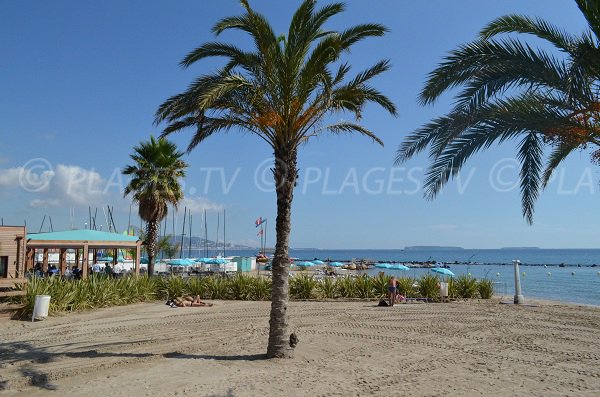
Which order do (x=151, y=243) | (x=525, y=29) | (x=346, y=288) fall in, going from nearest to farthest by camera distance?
1. (x=525, y=29)
2. (x=346, y=288)
3. (x=151, y=243)

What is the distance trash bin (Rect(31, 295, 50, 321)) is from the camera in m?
13.4

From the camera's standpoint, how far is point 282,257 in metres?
8.66

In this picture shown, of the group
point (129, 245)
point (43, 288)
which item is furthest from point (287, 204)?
point (129, 245)

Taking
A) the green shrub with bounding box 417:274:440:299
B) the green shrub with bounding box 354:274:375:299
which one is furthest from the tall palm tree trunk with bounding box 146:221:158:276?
the green shrub with bounding box 417:274:440:299

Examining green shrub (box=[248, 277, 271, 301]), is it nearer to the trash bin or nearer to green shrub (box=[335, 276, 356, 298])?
green shrub (box=[335, 276, 356, 298])

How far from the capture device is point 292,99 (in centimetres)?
871

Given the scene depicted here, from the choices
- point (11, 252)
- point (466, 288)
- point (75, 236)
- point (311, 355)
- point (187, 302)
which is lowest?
point (187, 302)

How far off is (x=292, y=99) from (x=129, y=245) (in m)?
16.6

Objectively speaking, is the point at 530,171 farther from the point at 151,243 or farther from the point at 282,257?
the point at 151,243

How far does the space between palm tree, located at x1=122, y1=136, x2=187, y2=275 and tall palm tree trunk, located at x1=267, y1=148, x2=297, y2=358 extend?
621 inches

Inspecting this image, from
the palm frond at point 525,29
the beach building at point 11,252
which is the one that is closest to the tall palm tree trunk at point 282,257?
the palm frond at point 525,29

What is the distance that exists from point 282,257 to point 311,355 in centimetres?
205

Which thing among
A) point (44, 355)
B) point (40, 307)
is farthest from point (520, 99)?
point (40, 307)

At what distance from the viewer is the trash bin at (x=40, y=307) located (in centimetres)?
1341
